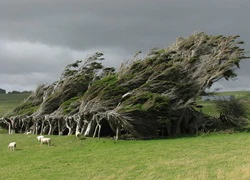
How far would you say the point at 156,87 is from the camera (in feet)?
122

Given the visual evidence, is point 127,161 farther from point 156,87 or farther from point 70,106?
point 70,106

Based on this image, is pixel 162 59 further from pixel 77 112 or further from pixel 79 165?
pixel 79 165

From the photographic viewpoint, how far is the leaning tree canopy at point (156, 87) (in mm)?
34906

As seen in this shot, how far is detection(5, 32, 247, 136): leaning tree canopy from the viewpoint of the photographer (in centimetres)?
3491

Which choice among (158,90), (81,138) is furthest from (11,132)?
(158,90)

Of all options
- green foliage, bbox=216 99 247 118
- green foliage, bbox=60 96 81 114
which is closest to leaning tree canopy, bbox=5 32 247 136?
green foliage, bbox=60 96 81 114

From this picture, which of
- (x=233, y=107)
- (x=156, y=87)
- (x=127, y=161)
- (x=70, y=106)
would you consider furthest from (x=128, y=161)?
(x=233, y=107)

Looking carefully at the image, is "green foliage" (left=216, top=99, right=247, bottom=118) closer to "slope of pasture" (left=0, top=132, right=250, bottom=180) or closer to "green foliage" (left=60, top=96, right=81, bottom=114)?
"slope of pasture" (left=0, top=132, right=250, bottom=180)

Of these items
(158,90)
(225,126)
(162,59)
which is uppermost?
(162,59)

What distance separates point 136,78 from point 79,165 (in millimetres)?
18073

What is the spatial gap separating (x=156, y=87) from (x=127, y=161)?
1635 centimetres

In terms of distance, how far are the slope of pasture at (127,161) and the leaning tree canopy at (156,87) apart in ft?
14.9

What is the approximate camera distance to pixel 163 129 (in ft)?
128

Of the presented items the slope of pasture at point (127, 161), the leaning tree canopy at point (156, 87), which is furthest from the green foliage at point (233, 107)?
the slope of pasture at point (127, 161)
